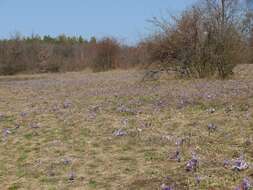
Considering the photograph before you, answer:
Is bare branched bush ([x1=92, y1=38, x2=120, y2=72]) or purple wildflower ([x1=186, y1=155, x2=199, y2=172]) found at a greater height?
bare branched bush ([x1=92, y1=38, x2=120, y2=72])

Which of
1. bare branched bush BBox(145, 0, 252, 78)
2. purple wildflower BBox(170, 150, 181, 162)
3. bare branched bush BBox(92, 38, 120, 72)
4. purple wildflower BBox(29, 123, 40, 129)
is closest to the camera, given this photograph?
purple wildflower BBox(170, 150, 181, 162)

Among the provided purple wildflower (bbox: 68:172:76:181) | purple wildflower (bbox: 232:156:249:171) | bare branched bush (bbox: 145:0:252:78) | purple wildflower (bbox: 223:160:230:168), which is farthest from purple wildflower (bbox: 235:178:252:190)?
A: bare branched bush (bbox: 145:0:252:78)

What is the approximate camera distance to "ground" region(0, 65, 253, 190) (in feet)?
15.9

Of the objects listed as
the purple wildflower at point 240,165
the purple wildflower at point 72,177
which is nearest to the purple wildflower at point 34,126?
the purple wildflower at point 72,177

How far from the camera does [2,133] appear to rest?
8.30 meters

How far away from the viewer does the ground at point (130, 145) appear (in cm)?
486

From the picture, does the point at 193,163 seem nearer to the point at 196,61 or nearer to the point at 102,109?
the point at 102,109

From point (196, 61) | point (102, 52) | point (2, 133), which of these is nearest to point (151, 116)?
point (2, 133)

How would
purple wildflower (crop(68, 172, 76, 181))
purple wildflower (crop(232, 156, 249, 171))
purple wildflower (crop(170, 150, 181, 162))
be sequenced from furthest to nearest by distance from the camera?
purple wildflower (crop(170, 150, 181, 162))
purple wildflower (crop(68, 172, 76, 181))
purple wildflower (crop(232, 156, 249, 171))

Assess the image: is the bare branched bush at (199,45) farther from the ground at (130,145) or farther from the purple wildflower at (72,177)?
the purple wildflower at (72,177)

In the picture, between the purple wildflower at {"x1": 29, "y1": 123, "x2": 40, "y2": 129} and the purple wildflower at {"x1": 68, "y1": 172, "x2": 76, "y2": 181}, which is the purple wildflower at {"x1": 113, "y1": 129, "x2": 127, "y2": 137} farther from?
the purple wildflower at {"x1": 68, "y1": 172, "x2": 76, "y2": 181}

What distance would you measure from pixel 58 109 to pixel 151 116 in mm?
3272

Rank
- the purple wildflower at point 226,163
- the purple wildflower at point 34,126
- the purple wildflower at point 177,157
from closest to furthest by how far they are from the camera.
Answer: the purple wildflower at point 226,163 < the purple wildflower at point 177,157 < the purple wildflower at point 34,126

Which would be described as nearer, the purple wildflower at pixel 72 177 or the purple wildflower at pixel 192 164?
the purple wildflower at pixel 192 164
